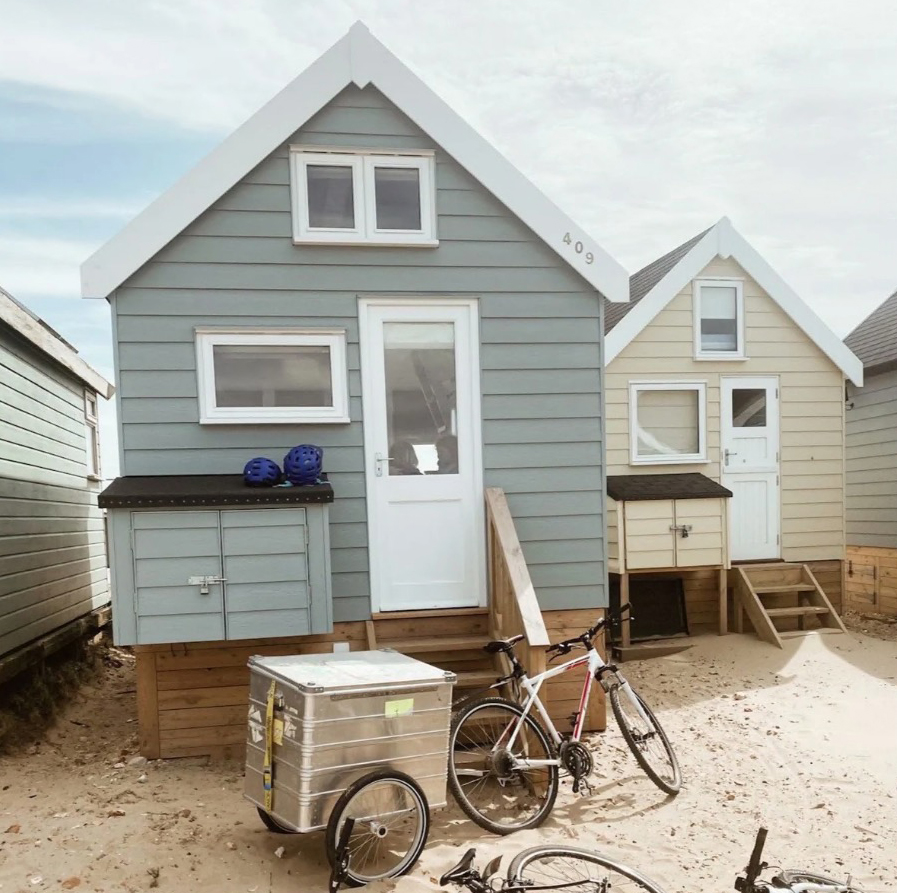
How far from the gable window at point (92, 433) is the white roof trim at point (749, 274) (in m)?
7.18

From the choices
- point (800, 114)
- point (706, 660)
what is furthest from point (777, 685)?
point (800, 114)

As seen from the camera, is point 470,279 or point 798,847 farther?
point 470,279

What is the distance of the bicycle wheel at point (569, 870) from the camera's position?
289 cm

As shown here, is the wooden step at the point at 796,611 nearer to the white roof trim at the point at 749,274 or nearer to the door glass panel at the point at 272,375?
the white roof trim at the point at 749,274

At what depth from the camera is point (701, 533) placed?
29.1 ft

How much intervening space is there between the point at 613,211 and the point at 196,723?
14876mm

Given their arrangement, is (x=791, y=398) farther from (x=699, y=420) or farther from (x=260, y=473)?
(x=260, y=473)

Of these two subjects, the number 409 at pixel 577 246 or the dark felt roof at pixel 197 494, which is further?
the number 409 at pixel 577 246

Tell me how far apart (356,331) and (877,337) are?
377 inches

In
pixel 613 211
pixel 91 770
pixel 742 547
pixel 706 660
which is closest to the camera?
pixel 91 770

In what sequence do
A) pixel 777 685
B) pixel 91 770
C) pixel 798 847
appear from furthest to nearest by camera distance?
pixel 777 685
pixel 91 770
pixel 798 847

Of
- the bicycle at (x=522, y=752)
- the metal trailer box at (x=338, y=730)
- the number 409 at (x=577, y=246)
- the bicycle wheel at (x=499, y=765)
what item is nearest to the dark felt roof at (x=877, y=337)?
the number 409 at (x=577, y=246)

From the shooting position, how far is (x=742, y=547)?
32.2 feet

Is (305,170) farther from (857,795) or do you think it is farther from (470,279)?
(857,795)
